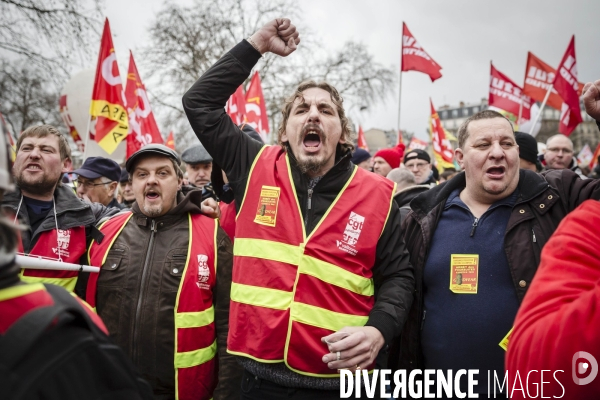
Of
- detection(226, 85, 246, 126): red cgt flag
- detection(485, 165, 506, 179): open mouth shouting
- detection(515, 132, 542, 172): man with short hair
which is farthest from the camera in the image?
detection(226, 85, 246, 126): red cgt flag

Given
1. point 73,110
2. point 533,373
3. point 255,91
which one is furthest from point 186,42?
point 533,373

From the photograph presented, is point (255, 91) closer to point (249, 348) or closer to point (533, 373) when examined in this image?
point (249, 348)

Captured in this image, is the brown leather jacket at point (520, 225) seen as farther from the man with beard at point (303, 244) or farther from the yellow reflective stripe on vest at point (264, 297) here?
the yellow reflective stripe on vest at point (264, 297)

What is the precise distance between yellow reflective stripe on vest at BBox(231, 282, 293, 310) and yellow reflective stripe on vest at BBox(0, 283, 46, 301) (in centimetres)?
138

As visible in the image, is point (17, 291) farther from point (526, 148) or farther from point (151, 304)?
point (526, 148)

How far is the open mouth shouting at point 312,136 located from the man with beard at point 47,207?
141cm

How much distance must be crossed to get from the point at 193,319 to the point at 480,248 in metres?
1.66

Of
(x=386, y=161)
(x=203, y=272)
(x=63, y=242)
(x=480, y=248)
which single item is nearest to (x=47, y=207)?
(x=63, y=242)

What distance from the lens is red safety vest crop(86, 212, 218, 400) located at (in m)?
2.59

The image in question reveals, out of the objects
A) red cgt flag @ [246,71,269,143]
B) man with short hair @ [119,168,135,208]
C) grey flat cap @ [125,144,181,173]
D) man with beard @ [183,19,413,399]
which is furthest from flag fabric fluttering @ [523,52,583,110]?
grey flat cap @ [125,144,181,173]

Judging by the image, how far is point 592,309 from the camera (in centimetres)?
98

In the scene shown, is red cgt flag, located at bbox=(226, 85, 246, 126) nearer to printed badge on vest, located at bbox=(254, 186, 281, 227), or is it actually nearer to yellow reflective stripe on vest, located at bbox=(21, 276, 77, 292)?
yellow reflective stripe on vest, located at bbox=(21, 276, 77, 292)

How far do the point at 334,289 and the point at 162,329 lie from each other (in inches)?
41.6

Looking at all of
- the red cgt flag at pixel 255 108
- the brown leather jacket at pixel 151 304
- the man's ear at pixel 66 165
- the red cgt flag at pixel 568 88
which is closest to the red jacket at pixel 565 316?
the brown leather jacket at pixel 151 304
